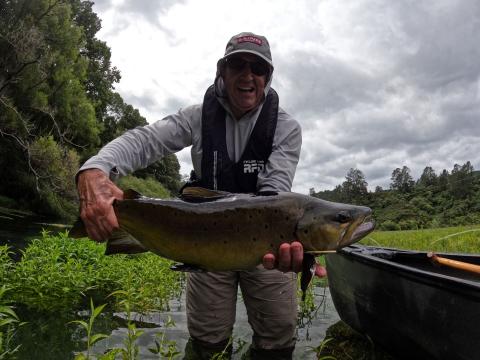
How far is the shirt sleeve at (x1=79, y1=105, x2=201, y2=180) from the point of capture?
3.39 m

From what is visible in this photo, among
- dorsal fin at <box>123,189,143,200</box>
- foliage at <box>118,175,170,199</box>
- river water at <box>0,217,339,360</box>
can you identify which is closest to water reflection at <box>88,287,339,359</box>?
river water at <box>0,217,339,360</box>

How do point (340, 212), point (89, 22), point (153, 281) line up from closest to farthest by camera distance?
point (340, 212)
point (153, 281)
point (89, 22)

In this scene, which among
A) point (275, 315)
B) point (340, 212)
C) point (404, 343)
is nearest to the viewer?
point (340, 212)

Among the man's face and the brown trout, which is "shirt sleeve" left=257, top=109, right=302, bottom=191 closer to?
the man's face

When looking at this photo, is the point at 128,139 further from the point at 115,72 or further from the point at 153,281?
the point at 115,72

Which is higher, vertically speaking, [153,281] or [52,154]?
[52,154]

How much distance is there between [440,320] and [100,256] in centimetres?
626

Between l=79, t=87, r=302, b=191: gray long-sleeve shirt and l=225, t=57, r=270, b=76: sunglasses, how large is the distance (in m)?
0.42

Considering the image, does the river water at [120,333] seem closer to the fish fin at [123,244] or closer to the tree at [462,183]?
the fish fin at [123,244]

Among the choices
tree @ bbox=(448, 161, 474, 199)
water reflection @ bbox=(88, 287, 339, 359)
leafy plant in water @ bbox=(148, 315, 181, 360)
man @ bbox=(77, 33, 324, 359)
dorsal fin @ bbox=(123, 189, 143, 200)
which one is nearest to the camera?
dorsal fin @ bbox=(123, 189, 143, 200)

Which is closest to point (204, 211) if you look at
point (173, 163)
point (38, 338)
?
point (38, 338)

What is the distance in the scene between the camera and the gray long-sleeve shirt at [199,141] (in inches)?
157

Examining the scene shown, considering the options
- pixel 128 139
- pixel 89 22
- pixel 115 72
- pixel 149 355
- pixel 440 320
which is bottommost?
pixel 149 355

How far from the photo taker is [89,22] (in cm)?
4416
